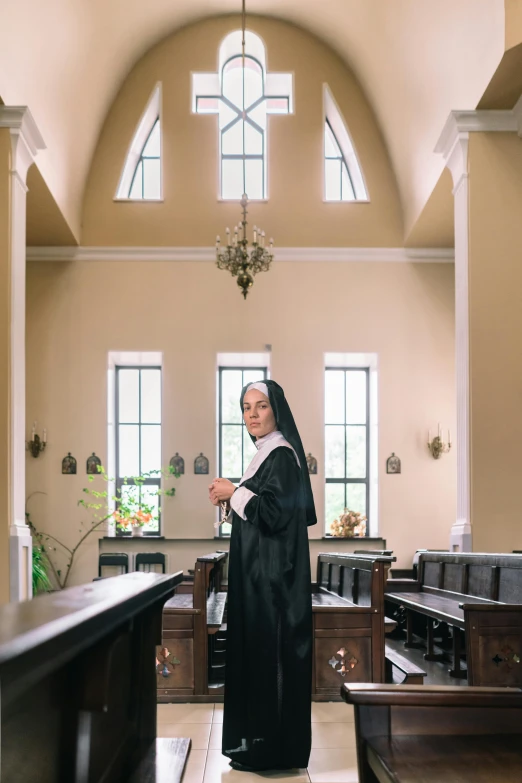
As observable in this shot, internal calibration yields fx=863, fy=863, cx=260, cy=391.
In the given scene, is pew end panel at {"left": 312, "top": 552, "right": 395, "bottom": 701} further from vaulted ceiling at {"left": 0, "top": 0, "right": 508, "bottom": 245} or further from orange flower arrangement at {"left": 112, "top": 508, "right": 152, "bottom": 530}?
orange flower arrangement at {"left": 112, "top": 508, "right": 152, "bottom": 530}

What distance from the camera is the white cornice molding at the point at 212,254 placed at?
1216 cm

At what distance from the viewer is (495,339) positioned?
8344 mm

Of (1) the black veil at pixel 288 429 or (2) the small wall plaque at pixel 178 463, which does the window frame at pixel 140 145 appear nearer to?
(2) the small wall plaque at pixel 178 463

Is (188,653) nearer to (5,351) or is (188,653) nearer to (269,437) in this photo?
(269,437)

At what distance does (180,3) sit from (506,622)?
9.99m

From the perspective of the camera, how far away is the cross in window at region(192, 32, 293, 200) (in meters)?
12.6

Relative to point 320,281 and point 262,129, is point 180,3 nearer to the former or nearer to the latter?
point 262,129

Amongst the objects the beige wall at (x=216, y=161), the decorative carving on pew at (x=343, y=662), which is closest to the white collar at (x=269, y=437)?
the decorative carving on pew at (x=343, y=662)

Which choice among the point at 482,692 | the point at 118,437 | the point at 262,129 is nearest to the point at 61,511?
the point at 118,437

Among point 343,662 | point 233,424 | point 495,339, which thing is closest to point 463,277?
point 495,339

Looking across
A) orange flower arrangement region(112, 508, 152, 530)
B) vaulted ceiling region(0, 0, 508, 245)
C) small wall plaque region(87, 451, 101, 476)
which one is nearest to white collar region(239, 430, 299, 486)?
vaulted ceiling region(0, 0, 508, 245)

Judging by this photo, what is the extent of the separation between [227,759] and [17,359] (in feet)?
16.1

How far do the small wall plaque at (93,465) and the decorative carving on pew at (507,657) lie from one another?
7.83m

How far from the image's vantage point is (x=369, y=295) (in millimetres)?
12258
